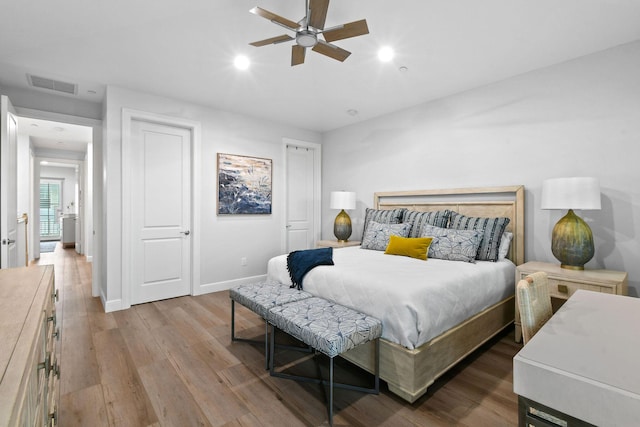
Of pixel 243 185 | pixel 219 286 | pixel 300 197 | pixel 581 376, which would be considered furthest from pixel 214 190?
pixel 581 376

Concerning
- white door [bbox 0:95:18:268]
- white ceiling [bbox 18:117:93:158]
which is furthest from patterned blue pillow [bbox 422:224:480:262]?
white ceiling [bbox 18:117:93:158]

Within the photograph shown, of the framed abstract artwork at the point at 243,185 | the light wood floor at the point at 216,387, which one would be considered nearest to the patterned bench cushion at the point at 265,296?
the light wood floor at the point at 216,387

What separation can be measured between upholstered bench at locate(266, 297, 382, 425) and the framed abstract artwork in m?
2.51

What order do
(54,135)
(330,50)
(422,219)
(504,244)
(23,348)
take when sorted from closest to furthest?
(23,348)
(330,50)
(504,244)
(422,219)
(54,135)

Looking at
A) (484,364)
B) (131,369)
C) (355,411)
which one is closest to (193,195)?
(131,369)

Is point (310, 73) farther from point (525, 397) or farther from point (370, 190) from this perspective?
point (525, 397)

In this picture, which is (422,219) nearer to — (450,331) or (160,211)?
(450,331)

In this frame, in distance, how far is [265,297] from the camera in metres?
2.45

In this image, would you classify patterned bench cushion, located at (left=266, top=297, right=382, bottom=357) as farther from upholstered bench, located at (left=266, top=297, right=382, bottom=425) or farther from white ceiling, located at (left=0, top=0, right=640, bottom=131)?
white ceiling, located at (left=0, top=0, right=640, bottom=131)

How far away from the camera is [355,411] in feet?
5.99

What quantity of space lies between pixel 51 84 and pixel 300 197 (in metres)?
3.46

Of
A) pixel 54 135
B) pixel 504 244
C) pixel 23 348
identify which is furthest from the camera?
pixel 54 135

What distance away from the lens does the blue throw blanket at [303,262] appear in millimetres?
2701

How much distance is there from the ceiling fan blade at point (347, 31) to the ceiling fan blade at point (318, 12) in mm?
81
